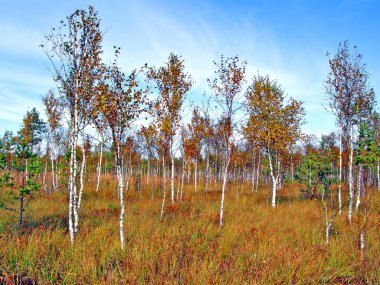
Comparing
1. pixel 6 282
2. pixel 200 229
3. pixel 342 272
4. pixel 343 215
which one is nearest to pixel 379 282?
pixel 342 272

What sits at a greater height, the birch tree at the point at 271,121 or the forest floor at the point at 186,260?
the birch tree at the point at 271,121

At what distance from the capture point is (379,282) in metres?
6.07

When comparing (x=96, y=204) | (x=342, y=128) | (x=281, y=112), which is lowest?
(x=96, y=204)

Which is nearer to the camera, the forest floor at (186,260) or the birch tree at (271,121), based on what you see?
the forest floor at (186,260)

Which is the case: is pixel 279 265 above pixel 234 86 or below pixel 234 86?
below

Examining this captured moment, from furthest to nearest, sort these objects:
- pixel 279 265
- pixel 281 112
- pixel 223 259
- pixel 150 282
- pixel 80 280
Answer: pixel 281 112 → pixel 223 259 → pixel 279 265 → pixel 80 280 → pixel 150 282

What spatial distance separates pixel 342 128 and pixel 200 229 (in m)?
12.1

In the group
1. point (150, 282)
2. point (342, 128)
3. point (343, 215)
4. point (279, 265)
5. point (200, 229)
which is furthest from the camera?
point (342, 128)

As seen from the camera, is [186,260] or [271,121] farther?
[271,121]

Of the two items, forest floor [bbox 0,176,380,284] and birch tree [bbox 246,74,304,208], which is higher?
birch tree [bbox 246,74,304,208]

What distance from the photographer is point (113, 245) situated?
7.99m

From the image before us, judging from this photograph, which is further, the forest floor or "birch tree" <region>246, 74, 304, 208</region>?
"birch tree" <region>246, 74, 304, 208</region>

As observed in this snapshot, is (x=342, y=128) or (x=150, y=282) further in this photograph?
(x=342, y=128)

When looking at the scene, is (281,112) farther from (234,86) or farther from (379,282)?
(379,282)
